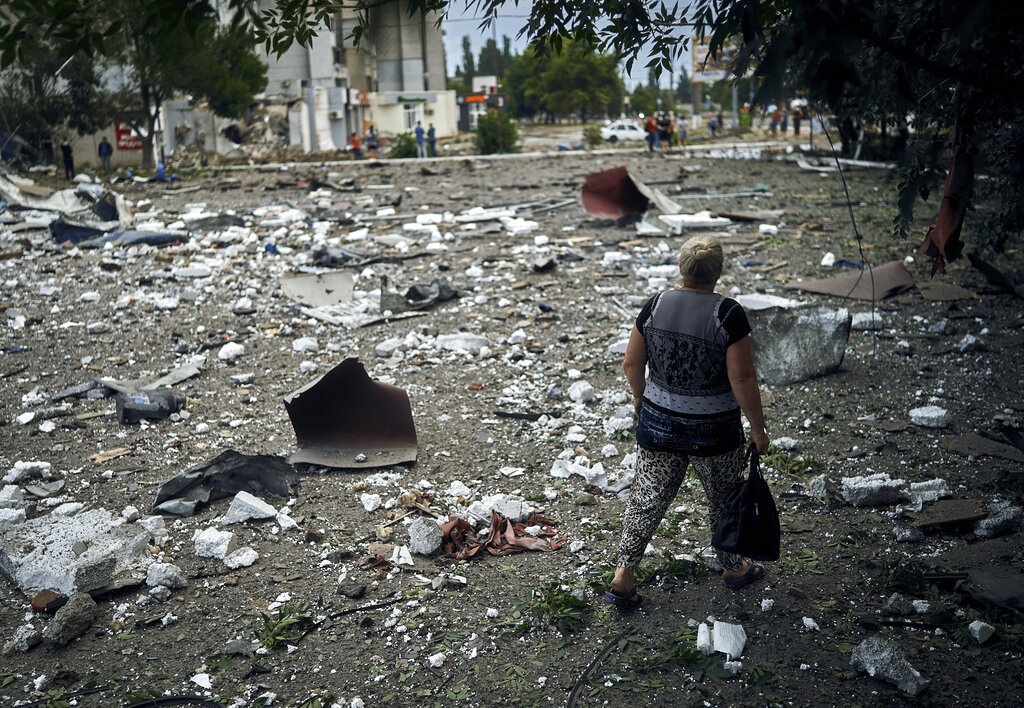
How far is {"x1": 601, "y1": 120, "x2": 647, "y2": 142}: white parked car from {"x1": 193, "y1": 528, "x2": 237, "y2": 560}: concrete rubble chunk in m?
34.8

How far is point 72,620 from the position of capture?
9.95ft

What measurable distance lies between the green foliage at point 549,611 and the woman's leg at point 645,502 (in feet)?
0.55

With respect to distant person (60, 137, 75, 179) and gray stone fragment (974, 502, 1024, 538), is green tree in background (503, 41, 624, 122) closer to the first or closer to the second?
distant person (60, 137, 75, 179)

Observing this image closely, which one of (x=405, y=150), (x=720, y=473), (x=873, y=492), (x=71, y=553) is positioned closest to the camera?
(x=720, y=473)

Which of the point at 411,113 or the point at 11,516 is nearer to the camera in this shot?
the point at 11,516

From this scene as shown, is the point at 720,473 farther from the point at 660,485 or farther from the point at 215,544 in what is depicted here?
the point at 215,544

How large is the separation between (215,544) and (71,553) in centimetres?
59

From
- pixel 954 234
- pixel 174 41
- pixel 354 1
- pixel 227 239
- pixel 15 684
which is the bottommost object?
pixel 15 684

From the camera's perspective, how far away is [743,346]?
2.66 m

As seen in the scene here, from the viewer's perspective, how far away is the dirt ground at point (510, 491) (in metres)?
2.72

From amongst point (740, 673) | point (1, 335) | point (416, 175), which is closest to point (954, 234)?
point (740, 673)

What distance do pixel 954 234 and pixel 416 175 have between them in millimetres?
16299

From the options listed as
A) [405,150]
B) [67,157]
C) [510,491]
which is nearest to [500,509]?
[510,491]

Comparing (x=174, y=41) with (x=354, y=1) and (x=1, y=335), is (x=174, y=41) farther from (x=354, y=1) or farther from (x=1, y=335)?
(x=354, y=1)
